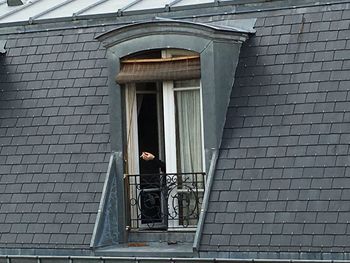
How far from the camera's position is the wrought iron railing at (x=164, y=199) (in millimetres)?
18947

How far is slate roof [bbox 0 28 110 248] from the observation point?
19391mm

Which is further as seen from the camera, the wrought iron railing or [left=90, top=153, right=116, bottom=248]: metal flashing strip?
the wrought iron railing

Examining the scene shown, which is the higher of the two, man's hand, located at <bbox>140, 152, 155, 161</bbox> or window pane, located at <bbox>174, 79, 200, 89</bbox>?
window pane, located at <bbox>174, 79, 200, 89</bbox>

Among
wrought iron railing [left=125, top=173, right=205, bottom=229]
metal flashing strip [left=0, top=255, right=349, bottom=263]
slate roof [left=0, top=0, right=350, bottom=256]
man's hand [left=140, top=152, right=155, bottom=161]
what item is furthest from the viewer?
man's hand [left=140, top=152, right=155, bottom=161]

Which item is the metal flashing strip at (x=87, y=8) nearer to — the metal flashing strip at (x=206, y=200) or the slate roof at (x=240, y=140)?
the slate roof at (x=240, y=140)

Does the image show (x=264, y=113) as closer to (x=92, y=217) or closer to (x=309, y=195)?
(x=309, y=195)

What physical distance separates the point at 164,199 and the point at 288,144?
2380 mm

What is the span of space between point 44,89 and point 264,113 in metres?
4.18

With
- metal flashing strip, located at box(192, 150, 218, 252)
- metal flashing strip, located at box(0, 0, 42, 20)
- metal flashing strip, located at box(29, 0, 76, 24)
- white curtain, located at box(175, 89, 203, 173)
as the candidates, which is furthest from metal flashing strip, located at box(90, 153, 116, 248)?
metal flashing strip, located at box(0, 0, 42, 20)

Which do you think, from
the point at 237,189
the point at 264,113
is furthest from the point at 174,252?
the point at 264,113

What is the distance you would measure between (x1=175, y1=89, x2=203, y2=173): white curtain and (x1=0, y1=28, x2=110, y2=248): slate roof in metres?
1.20

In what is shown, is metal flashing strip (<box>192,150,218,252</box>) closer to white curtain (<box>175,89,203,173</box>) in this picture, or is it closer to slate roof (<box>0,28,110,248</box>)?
white curtain (<box>175,89,203,173</box>)

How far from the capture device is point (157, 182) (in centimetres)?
1925

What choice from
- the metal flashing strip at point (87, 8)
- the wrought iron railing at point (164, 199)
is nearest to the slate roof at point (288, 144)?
the wrought iron railing at point (164, 199)
